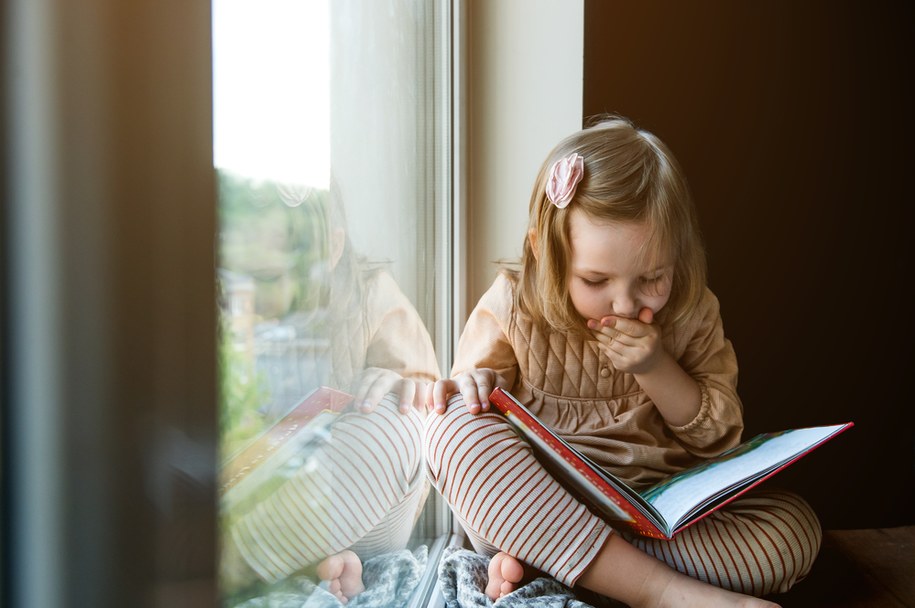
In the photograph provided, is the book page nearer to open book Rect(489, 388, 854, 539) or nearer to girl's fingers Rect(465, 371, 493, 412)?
open book Rect(489, 388, 854, 539)

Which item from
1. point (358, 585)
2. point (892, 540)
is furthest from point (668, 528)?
point (892, 540)

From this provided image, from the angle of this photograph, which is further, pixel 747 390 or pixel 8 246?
pixel 747 390

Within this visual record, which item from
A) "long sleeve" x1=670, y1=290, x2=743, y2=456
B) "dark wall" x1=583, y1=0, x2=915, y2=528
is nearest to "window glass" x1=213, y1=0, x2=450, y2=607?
"long sleeve" x1=670, y1=290, x2=743, y2=456

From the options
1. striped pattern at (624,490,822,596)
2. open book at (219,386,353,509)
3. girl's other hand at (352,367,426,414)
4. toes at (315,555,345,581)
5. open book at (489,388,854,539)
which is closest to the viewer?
open book at (219,386,353,509)

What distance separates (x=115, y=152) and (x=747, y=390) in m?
1.27

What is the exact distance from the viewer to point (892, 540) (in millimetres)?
1229

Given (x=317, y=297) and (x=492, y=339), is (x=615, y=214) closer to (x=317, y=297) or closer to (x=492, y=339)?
(x=492, y=339)

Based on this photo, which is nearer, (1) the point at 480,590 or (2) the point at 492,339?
(1) the point at 480,590

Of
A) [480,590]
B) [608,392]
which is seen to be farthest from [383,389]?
[608,392]

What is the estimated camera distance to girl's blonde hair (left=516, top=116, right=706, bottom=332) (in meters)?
0.89

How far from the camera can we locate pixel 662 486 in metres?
0.91

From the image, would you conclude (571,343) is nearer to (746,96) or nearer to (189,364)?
(746,96)

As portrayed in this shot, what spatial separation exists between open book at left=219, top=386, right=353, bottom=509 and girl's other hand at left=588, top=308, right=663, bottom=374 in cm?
49

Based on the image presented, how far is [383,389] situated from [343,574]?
0.67 feet
